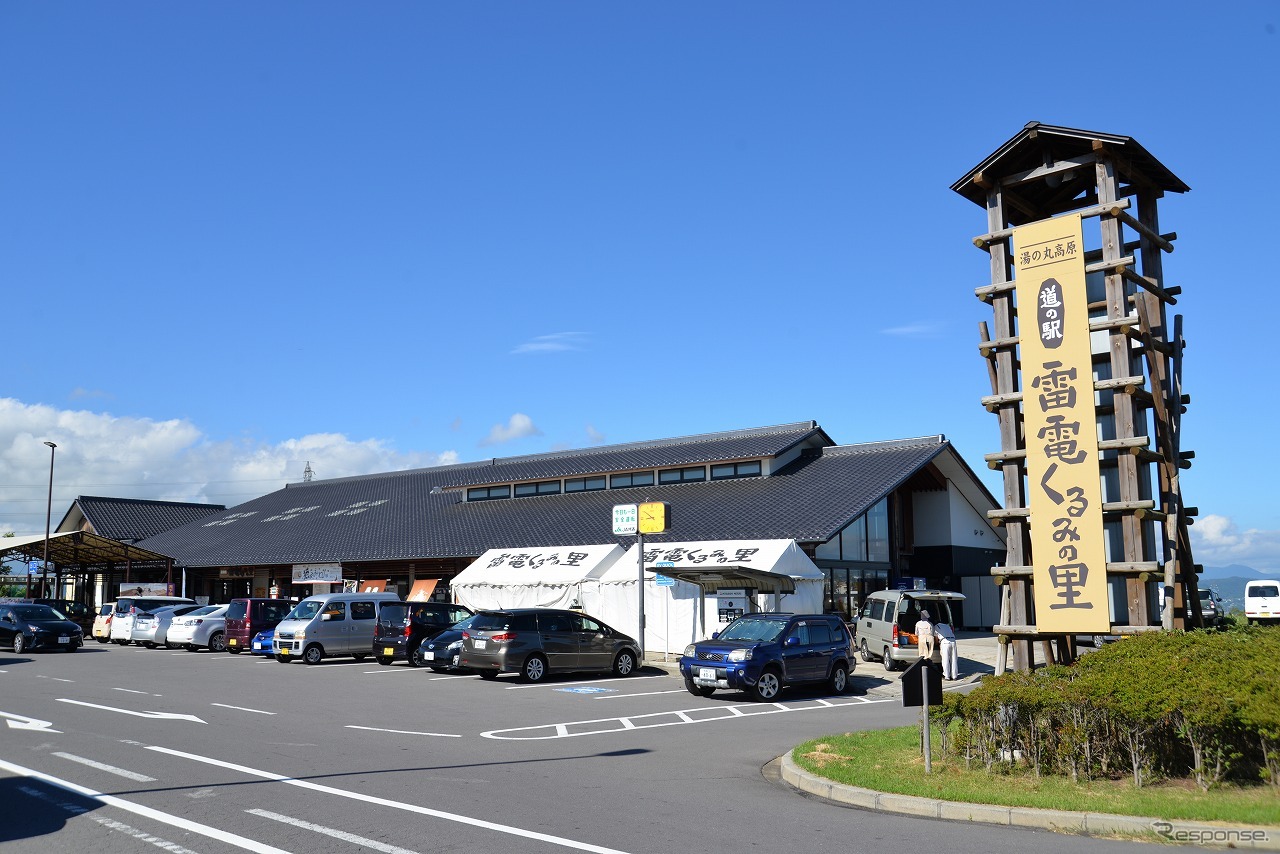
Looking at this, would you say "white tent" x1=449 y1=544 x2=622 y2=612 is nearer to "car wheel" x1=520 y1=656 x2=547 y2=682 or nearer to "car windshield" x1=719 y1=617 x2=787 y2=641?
"car wheel" x1=520 y1=656 x2=547 y2=682

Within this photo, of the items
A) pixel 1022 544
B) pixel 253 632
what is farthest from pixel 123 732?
pixel 253 632

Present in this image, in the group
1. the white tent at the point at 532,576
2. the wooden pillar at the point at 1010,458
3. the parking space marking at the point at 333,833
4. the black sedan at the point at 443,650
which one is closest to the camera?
the parking space marking at the point at 333,833

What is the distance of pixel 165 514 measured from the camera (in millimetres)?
60500

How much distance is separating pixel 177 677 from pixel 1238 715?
20.8 metres

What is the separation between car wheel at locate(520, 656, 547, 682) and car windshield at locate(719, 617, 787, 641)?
4.34 m

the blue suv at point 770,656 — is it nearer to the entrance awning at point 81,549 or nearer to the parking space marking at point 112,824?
the parking space marking at point 112,824

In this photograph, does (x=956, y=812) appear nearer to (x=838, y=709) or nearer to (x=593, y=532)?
(x=838, y=709)

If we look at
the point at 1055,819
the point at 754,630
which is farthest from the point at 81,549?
the point at 1055,819

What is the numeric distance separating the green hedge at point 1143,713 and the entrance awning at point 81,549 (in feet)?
134

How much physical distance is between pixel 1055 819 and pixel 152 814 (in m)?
7.36

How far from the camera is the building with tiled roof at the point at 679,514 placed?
1275 inches

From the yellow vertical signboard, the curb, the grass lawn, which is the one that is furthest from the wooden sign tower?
the curb

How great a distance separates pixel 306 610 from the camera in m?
28.5

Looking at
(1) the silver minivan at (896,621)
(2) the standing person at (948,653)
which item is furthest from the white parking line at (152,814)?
(1) the silver minivan at (896,621)
